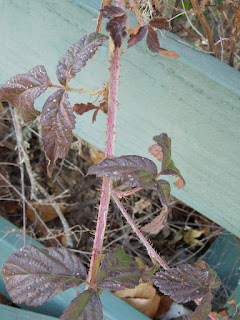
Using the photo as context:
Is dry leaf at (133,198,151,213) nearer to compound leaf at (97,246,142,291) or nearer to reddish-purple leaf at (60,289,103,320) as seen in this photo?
compound leaf at (97,246,142,291)

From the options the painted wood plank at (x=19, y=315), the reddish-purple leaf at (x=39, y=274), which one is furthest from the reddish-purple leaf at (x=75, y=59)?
the painted wood plank at (x=19, y=315)

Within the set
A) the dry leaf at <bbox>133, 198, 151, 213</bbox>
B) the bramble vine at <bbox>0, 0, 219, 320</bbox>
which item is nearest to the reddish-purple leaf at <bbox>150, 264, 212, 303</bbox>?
the bramble vine at <bbox>0, 0, 219, 320</bbox>

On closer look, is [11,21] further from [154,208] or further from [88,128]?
[154,208]

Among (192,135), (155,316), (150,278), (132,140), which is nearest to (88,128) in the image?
A: (132,140)

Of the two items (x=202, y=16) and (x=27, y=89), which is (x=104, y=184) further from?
(x=202, y=16)

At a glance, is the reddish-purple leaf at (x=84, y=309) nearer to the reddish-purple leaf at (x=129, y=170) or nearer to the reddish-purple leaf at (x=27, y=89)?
the reddish-purple leaf at (x=129, y=170)

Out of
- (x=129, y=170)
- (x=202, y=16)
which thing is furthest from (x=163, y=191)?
(x=202, y=16)

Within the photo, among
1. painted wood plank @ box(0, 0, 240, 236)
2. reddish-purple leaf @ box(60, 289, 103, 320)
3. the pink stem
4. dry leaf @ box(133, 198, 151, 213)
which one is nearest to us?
reddish-purple leaf @ box(60, 289, 103, 320)
